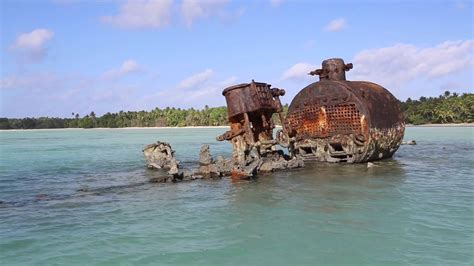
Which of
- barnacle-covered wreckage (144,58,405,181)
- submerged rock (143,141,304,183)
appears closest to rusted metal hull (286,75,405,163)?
barnacle-covered wreckage (144,58,405,181)

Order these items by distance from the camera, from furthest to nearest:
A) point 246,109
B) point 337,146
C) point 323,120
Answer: point 337,146
point 323,120
point 246,109

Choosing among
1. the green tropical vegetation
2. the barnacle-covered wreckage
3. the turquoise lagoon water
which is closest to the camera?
the turquoise lagoon water

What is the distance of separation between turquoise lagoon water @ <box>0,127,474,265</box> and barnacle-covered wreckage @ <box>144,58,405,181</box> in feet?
6.24

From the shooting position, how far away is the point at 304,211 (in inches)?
271

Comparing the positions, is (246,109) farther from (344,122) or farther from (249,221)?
(249,221)

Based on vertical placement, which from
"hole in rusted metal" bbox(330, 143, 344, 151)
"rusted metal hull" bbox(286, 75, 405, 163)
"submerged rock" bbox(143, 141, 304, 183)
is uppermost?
"rusted metal hull" bbox(286, 75, 405, 163)

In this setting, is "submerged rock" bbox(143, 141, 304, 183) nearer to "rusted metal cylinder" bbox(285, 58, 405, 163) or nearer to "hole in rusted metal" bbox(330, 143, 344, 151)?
"rusted metal cylinder" bbox(285, 58, 405, 163)

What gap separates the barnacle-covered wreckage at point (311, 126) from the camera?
1241 centimetres

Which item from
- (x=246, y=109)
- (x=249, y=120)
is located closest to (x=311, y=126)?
(x=249, y=120)

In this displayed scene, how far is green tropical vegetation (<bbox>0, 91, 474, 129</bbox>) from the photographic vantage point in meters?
64.1

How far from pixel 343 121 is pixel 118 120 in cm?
9739

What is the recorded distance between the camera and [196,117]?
94188mm

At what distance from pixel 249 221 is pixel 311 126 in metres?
7.81

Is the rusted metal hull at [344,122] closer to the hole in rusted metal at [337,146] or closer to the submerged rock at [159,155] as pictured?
the hole in rusted metal at [337,146]
